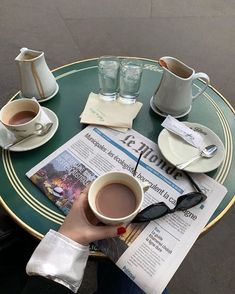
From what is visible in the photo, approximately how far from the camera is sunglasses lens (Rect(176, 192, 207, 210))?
67cm

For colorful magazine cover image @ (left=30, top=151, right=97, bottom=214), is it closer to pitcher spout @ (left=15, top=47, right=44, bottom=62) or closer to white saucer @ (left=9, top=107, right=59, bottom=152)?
white saucer @ (left=9, top=107, right=59, bottom=152)

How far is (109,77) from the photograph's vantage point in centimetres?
88

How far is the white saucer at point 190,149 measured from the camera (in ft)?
2.39

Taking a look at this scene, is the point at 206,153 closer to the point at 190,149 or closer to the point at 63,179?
the point at 190,149

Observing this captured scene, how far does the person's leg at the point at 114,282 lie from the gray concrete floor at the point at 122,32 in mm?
1277

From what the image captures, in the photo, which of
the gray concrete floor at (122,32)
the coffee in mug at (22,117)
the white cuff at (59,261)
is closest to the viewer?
the white cuff at (59,261)

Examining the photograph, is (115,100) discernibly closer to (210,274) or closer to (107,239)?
(107,239)

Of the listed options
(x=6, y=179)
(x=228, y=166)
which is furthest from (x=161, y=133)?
(x=6, y=179)

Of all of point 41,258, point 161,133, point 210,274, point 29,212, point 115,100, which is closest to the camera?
point 41,258

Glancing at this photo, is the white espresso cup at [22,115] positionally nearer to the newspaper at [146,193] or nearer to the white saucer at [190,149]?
the newspaper at [146,193]

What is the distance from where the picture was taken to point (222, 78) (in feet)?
6.13

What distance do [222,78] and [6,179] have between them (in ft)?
5.14

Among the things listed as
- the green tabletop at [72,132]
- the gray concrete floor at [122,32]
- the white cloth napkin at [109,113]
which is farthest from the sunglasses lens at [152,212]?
the gray concrete floor at [122,32]

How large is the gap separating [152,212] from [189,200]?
0.31ft
